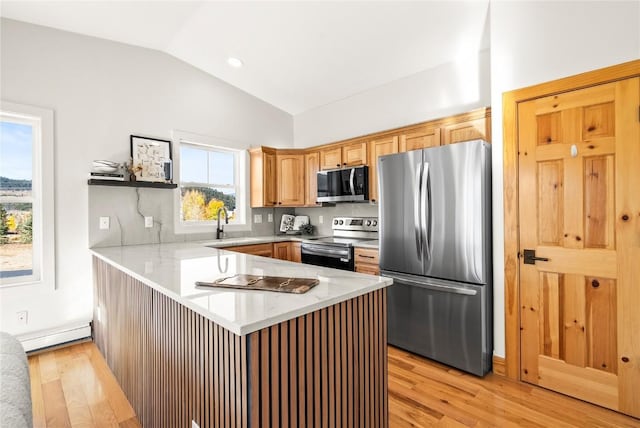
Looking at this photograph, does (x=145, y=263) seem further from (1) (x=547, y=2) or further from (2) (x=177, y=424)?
(1) (x=547, y=2)

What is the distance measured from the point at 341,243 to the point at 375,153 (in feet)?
3.53

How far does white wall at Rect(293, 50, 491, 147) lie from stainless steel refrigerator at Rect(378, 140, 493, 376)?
0.97 m

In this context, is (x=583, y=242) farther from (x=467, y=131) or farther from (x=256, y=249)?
(x=256, y=249)

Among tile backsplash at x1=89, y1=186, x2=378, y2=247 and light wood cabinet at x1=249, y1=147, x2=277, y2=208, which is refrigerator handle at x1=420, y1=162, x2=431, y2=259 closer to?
tile backsplash at x1=89, y1=186, x2=378, y2=247

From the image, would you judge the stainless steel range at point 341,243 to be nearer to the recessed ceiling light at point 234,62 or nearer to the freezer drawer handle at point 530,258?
the freezer drawer handle at point 530,258

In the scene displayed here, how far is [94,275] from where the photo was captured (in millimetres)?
2957

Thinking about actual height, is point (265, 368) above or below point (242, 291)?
below

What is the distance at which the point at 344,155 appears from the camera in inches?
150

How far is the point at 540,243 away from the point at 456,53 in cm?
200

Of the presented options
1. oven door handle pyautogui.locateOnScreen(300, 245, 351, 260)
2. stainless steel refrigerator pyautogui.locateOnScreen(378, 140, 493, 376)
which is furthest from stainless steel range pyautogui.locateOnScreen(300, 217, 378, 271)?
stainless steel refrigerator pyautogui.locateOnScreen(378, 140, 493, 376)

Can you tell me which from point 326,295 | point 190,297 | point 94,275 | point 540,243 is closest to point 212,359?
point 190,297

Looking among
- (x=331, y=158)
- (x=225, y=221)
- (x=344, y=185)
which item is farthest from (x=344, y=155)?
(x=225, y=221)

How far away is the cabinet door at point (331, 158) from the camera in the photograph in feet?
12.6

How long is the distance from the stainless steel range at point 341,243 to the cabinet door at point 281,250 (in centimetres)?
29
